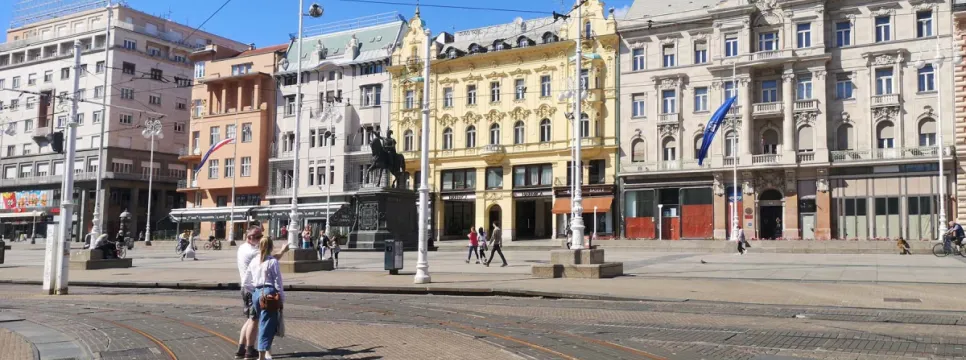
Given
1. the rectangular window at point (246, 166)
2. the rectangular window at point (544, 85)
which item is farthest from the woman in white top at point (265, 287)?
the rectangular window at point (246, 166)

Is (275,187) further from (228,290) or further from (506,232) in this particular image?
(228,290)

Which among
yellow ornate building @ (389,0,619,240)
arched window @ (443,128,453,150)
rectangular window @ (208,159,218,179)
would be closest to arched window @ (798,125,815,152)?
yellow ornate building @ (389,0,619,240)

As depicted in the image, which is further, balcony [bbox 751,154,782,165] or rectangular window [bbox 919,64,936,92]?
balcony [bbox 751,154,782,165]

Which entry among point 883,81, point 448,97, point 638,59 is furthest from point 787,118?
point 448,97

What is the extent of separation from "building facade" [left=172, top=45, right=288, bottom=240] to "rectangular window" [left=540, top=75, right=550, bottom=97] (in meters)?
26.1

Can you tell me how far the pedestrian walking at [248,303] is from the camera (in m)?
8.62

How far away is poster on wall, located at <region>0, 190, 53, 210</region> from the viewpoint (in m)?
82.1

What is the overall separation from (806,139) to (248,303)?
48.8 m

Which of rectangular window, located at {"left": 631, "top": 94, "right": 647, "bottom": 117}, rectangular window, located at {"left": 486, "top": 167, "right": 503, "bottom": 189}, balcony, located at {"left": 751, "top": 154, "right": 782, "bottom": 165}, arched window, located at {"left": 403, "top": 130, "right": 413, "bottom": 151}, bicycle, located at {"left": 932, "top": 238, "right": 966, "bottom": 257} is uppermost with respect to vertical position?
rectangular window, located at {"left": 631, "top": 94, "right": 647, "bottom": 117}

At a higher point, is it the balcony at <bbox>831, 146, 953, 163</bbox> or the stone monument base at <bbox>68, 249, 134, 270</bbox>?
the balcony at <bbox>831, 146, 953, 163</bbox>

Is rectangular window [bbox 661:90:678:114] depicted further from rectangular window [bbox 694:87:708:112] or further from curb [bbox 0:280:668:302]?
curb [bbox 0:280:668:302]

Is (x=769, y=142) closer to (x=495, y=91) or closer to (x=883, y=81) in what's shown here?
(x=883, y=81)

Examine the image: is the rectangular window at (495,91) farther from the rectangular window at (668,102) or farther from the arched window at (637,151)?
the rectangular window at (668,102)

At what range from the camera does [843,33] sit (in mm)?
50844
